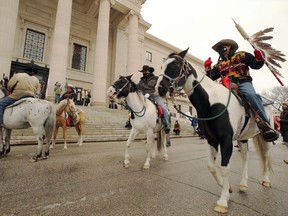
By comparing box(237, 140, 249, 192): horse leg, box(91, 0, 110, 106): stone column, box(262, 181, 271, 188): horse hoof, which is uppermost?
box(91, 0, 110, 106): stone column

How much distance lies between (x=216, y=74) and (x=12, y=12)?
21.0m

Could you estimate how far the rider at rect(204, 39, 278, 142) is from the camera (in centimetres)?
288

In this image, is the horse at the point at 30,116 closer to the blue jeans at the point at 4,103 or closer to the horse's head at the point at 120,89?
the blue jeans at the point at 4,103

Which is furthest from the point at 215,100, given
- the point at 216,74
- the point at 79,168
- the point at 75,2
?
the point at 75,2

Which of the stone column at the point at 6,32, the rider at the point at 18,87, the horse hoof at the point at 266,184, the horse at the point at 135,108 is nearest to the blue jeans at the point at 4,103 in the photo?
the rider at the point at 18,87

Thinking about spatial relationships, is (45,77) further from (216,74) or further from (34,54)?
(216,74)

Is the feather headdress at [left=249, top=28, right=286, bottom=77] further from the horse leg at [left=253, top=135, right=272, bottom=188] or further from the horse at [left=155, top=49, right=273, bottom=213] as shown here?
the horse leg at [left=253, top=135, right=272, bottom=188]

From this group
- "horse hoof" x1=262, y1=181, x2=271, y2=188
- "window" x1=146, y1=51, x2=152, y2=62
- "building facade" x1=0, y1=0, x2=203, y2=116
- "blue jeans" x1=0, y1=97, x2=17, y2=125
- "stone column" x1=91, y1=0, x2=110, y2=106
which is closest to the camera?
"horse hoof" x1=262, y1=181, x2=271, y2=188

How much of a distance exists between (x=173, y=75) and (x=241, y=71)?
1.59 metres

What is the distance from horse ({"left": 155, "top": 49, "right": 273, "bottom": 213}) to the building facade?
48.7ft

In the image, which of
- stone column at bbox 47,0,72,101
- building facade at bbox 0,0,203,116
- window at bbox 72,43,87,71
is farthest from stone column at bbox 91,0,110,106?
window at bbox 72,43,87,71

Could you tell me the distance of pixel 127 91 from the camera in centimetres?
470

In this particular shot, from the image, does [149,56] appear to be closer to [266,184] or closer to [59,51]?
[59,51]

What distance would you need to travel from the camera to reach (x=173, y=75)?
2.53 meters
